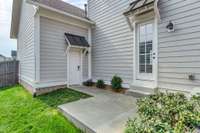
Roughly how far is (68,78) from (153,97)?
5.34 metres

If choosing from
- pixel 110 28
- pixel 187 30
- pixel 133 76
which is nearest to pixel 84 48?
pixel 110 28

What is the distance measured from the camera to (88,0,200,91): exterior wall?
418 cm

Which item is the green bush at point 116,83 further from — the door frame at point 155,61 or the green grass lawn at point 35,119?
the green grass lawn at point 35,119

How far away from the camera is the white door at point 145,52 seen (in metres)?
5.25

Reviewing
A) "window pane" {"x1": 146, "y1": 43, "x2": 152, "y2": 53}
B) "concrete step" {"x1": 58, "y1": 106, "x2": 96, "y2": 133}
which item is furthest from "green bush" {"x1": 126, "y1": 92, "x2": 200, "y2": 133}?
"window pane" {"x1": 146, "y1": 43, "x2": 152, "y2": 53}

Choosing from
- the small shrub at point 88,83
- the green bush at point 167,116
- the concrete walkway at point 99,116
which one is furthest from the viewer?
the small shrub at point 88,83

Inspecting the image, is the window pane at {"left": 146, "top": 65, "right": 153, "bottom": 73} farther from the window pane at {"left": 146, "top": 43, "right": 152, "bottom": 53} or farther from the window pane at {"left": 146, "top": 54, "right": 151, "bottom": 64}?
the window pane at {"left": 146, "top": 43, "right": 152, "bottom": 53}

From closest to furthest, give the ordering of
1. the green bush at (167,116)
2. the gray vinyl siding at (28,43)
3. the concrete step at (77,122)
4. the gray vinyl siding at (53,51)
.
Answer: the green bush at (167,116)
the concrete step at (77,122)
the gray vinyl siding at (53,51)
the gray vinyl siding at (28,43)

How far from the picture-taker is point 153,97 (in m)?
2.89

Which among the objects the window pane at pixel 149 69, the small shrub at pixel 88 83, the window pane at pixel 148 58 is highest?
the window pane at pixel 148 58

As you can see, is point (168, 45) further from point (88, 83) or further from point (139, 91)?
point (88, 83)

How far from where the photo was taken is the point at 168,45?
4.77 metres

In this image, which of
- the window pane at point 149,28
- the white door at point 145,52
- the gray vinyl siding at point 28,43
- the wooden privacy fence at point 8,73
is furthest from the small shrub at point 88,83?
the wooden privacy fence at point 8,73

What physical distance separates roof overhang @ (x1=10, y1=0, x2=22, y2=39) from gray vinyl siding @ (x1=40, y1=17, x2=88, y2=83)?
495 cm
